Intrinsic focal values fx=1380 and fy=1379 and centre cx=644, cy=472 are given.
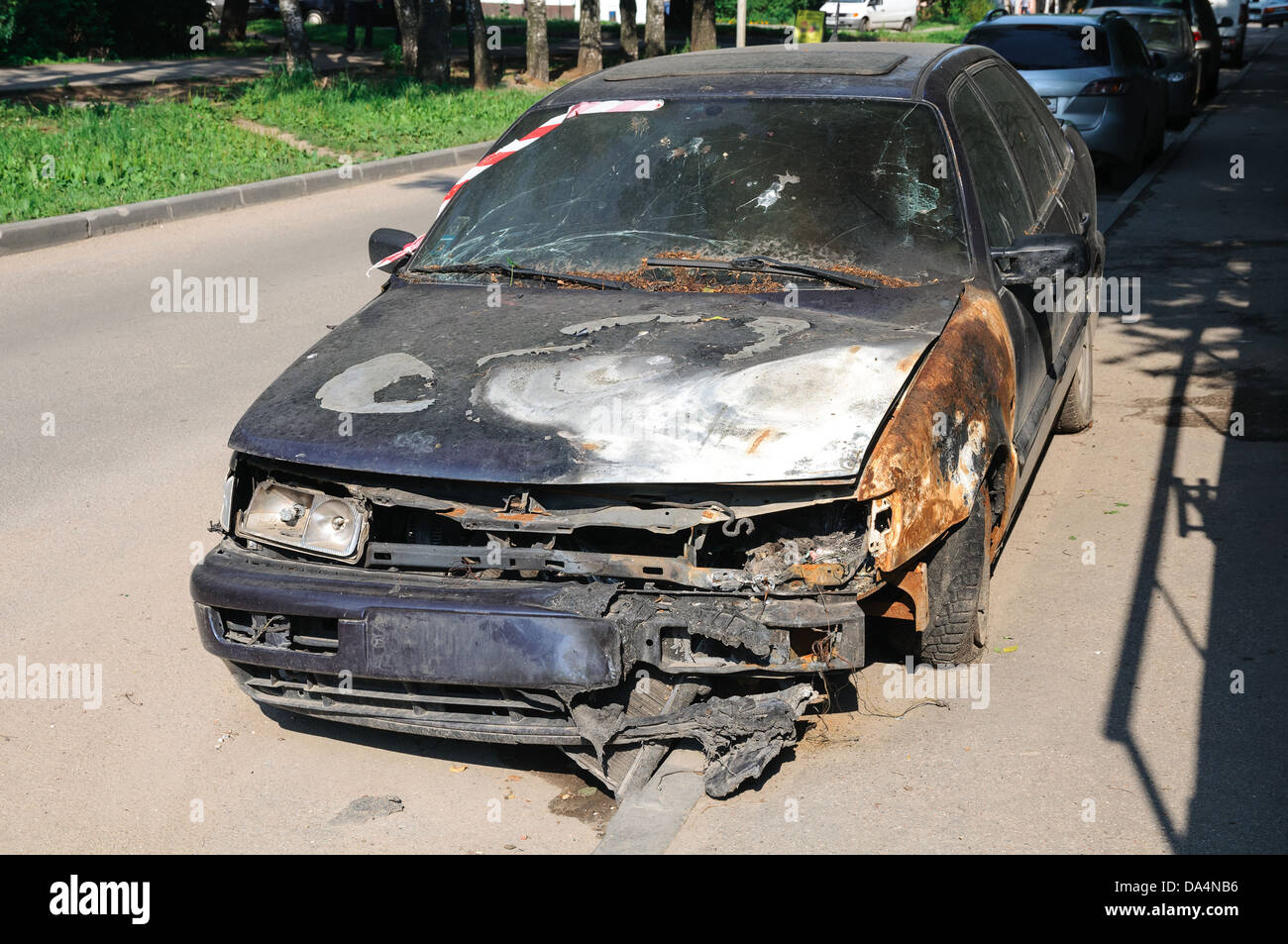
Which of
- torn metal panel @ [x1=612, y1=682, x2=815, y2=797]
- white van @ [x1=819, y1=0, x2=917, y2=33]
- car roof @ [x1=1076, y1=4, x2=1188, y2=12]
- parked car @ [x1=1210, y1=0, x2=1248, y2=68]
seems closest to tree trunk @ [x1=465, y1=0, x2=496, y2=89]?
car roof @ [x1=1076, y1=4, x2=1188, y2=12]

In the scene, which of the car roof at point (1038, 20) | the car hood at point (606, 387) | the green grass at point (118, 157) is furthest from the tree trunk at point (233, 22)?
the car hood at point (606, 387)

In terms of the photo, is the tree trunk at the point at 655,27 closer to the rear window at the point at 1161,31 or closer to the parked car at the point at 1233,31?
the rear window at the point at 1161,31

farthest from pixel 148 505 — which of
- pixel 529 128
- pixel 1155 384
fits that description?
pixel 1155 384

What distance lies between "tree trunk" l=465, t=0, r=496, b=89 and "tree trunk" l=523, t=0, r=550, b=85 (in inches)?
39.8

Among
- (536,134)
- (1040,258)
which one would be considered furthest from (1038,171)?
(536,134)

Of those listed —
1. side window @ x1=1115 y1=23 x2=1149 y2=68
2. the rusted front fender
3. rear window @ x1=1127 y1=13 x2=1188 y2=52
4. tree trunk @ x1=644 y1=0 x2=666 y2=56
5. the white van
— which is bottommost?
the rusted front fender

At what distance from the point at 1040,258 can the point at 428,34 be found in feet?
59.3

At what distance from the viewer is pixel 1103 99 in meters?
12.7

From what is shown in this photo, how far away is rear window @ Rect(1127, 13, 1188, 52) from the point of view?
56.7ft

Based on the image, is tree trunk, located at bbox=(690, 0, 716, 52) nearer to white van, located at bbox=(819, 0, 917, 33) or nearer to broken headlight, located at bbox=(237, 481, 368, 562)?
white van, located at bbox=(819, 0, 917, 33)

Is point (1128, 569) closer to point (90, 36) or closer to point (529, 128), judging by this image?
point (529, 128)

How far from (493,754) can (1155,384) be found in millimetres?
4858

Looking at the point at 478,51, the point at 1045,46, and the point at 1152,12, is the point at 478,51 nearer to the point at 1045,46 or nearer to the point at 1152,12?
the point at 1152,12

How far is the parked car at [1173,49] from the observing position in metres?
17.0
